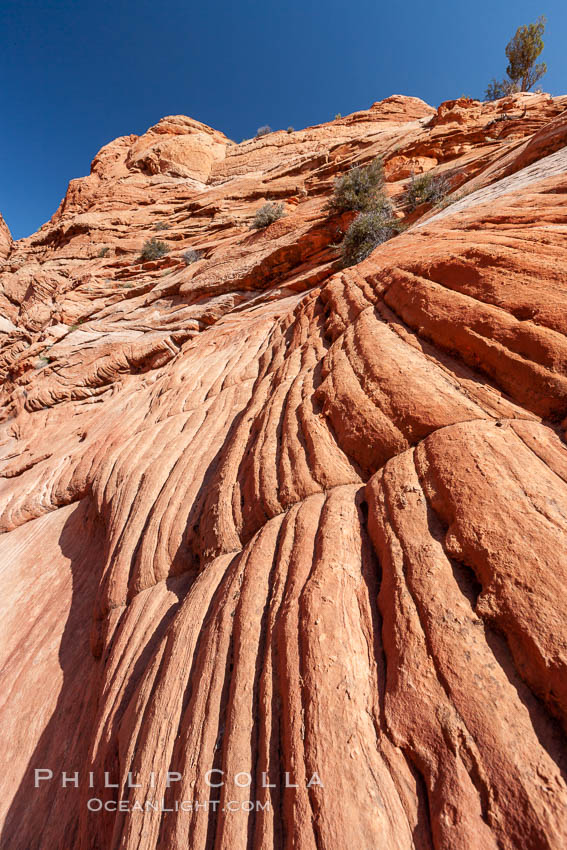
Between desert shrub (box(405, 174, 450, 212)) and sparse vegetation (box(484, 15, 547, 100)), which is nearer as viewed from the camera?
desert shrub (box(405, 174, 450, 212))

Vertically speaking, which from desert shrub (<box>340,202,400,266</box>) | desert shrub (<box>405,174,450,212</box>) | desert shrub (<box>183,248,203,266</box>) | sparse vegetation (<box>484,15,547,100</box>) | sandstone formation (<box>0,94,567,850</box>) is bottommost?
sandstone formation (<box>0,94,567,850</box>)

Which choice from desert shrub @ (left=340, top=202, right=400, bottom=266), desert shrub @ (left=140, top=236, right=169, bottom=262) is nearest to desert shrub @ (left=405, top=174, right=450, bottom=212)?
desert shrub @ (left=340, top=202, right=400, bottom=266)

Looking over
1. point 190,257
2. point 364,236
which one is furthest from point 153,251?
point 364,236

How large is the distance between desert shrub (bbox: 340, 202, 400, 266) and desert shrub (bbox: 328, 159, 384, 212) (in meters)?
1.71

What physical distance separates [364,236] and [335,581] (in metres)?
9.96

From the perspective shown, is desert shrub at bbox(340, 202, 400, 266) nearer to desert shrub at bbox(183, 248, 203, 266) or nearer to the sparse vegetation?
desert shrub at bbox(183, 248, 203, 266)

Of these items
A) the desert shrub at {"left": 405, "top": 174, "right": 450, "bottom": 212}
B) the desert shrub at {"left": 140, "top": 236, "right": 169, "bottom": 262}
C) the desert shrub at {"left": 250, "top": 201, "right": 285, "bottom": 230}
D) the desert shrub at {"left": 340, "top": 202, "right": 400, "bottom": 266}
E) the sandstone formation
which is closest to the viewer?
the sandstone formation

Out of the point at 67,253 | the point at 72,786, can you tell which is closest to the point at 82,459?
the point at 72,786

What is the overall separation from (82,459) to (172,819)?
6.15 m

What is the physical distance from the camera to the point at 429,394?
2.61 m

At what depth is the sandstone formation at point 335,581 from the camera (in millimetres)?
1344

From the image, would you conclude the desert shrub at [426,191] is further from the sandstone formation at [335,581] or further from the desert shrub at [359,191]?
the sandstone formation at [335,581]

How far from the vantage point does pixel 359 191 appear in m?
11.1

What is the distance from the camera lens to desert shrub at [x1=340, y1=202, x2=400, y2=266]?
8913mm
